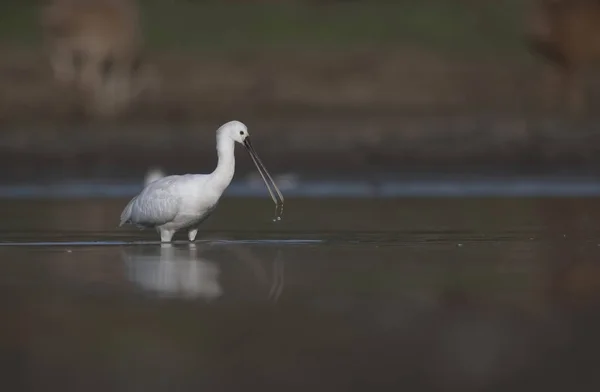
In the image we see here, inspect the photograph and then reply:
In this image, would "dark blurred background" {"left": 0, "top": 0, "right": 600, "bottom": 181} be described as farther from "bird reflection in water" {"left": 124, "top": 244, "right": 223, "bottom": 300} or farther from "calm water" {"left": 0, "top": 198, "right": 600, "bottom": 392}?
"bird reflection in water" {"left": 124, "top": 244, "right": 223, "bottom": 300}

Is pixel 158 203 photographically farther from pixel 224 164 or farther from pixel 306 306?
pixel 306 306

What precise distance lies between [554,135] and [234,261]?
13146 millimetres

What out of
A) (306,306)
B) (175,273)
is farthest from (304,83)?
(306,306)

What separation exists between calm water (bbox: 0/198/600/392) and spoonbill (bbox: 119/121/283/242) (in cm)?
18

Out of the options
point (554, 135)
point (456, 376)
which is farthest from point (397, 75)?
point (456, 376)

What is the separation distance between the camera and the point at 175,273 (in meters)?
11.4

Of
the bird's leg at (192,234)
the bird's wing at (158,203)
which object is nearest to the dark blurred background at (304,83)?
the bird's leg at (192,234)

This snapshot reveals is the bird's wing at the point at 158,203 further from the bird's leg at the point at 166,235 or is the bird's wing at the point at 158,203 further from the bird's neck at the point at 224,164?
the bird's neck at the point at 224,164

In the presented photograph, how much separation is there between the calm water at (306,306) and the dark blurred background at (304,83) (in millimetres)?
8405

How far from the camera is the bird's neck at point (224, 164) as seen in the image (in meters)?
13.4

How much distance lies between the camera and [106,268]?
11688 millimetres

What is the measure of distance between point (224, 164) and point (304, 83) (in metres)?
16.4

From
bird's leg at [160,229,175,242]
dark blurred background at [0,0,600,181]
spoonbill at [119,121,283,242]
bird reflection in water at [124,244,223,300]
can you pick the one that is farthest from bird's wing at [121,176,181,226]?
dark blurred background at [0,0,600,181]

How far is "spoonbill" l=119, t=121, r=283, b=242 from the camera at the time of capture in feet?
43.3
